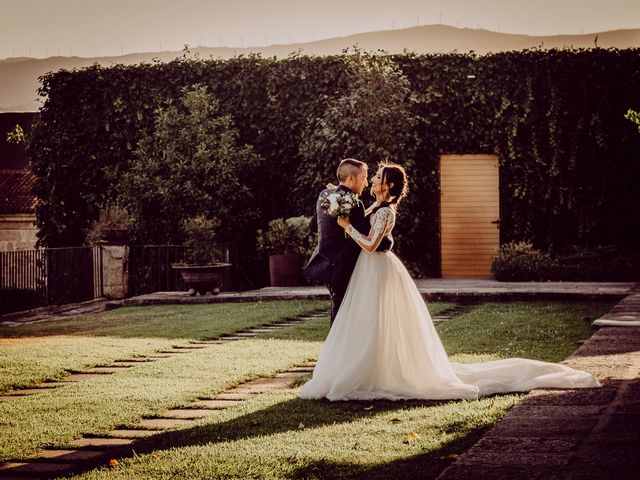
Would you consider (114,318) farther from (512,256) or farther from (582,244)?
(582,244)

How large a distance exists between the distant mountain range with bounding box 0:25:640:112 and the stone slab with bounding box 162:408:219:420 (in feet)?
46.5

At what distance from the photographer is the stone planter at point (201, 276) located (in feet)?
52.9

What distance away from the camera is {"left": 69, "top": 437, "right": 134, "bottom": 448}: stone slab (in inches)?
220

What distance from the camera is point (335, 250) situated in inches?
304

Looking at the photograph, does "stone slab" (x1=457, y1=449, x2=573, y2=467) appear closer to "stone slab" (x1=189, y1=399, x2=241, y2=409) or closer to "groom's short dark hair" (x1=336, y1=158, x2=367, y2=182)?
"stone slab" (x1=189, y1=399, x2=241, y2=409)

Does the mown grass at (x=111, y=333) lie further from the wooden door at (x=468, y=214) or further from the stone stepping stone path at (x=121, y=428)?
the wooden door at (x=468, y=214)

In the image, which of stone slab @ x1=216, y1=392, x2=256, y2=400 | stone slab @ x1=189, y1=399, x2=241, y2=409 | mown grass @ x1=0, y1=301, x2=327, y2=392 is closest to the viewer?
stone slab @ x1=189, y1=399, x2=241, y2=409

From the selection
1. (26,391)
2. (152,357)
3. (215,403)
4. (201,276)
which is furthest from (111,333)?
(215,403)

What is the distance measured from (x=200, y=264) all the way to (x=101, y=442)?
1075cm

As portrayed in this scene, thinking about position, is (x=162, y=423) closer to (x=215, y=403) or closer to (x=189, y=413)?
(x=189, y=413)

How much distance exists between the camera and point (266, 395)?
7.09m

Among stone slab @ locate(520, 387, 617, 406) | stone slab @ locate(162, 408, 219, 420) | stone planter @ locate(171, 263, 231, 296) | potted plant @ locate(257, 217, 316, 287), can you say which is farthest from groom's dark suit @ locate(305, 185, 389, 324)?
potted plant @ locate(257, 217, 316, 287)

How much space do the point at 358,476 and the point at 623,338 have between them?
488cm

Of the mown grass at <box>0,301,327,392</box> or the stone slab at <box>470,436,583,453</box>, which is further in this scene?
the mown grass at <box>0,301,327,392</box>
